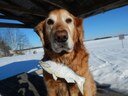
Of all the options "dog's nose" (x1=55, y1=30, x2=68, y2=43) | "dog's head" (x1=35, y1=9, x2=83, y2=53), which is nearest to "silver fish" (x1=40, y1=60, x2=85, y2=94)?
"dog's head" (x1=35, y1=9, x2=83, y2=53)

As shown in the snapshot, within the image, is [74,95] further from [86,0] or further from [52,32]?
[86,0]

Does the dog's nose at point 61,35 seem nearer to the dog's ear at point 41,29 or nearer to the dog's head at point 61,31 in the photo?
the dog's head at point 61,31

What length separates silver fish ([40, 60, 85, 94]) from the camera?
4652 mm

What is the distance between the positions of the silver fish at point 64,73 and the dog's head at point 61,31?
0.27 metres

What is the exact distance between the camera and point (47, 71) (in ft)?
15.8

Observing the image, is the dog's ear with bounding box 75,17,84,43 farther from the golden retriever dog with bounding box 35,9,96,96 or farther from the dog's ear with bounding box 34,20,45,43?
the dog's ear with bounding box 34,20,45,43

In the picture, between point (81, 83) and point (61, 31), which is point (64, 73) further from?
point (61, 31)

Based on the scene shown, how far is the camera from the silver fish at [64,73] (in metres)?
4.65

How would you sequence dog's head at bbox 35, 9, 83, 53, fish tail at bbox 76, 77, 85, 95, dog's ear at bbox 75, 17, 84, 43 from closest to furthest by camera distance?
1. dog's head at bbox 35, 9, 83, 53
2. fish tail at bbox 76, 77, 85, 95
3. dog's ear at bbox 75, 17, 84, 43

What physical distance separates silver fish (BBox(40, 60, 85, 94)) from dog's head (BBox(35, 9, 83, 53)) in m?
0.27

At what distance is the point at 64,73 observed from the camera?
4.77m

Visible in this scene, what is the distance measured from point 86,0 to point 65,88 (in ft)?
4.83

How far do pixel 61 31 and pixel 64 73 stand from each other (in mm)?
806

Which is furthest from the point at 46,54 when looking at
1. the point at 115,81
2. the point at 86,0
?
the point at 115,81
